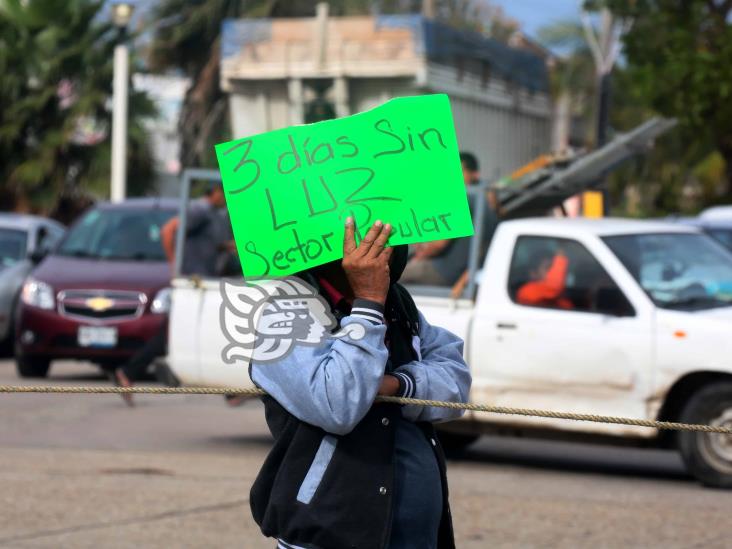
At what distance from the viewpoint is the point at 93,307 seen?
569 inches

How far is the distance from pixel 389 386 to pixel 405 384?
66mm

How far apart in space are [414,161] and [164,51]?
3412 centimetres

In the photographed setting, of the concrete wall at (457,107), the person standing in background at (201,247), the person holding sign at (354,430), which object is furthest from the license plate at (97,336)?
the person holding sign at (354,430)

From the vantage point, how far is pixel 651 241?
9664mm

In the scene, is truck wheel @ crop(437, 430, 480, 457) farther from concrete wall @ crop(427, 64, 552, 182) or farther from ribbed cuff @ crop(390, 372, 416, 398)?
ribbed cuff @ crop(390, 372, 416, 398)

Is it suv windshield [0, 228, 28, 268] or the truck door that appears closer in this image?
the truck door

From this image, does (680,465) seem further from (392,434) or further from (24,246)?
(24,246)

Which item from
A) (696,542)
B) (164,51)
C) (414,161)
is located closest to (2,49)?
(164,51)

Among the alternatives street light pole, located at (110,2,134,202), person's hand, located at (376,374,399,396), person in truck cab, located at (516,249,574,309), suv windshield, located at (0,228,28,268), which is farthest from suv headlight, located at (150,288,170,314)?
person's hand, located at (376,374,399,396)

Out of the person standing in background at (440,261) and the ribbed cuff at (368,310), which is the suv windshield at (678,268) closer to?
the person standing in background at (440,261)

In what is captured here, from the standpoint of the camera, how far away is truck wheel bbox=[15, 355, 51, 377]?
14719mm

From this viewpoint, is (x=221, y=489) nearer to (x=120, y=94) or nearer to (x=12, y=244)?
(x=12, y=244)

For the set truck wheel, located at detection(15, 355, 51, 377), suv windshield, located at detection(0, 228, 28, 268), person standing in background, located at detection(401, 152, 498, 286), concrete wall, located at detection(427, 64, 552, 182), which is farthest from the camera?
suv windshield, located at detection(0, 228, 28, 268)

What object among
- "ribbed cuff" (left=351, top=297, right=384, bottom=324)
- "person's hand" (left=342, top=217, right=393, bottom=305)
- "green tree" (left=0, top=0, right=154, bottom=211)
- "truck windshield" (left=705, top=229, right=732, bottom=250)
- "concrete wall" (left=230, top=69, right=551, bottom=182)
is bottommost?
"green tree" (left=0, top=0, right=154, bottom=211)
